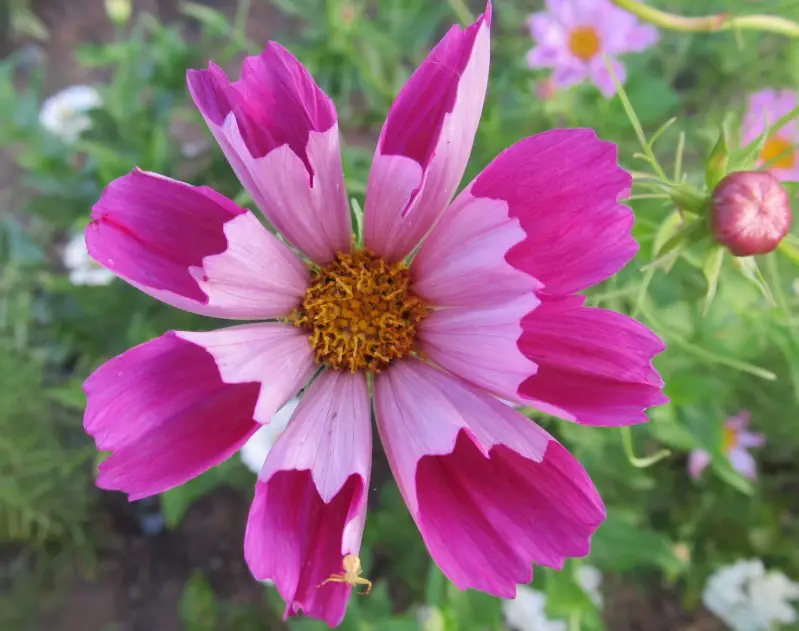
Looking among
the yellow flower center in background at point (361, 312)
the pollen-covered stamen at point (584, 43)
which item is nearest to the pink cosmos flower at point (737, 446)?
the pollen-covered stamen at point (584, 43)

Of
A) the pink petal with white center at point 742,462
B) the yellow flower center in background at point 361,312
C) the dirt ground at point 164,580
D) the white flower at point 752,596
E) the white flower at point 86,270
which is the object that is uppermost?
the yellow flower center in background at point 361,312

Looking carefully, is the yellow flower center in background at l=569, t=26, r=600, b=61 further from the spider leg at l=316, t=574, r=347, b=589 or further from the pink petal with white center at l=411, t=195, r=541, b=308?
the spider leg at l=316, t=574, r=347, b=589

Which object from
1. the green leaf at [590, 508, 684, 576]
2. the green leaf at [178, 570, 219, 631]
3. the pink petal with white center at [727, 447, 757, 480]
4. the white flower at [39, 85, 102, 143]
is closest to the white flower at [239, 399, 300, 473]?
the green leaf at [178, 570, 219, 631]

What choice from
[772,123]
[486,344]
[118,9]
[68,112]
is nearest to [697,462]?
[772,123]

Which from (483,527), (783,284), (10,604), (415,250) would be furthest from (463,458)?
(10,604)

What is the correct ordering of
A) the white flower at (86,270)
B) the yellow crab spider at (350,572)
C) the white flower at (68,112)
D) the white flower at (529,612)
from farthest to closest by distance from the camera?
the white flower at (68,112) → the white flower at (86,270) → the white flower at (529,612) → the yellow crab spider at (350,572)

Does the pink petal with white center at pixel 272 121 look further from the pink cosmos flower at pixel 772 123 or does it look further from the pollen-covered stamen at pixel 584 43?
the pollen-covered stamen at pixel 584 43
